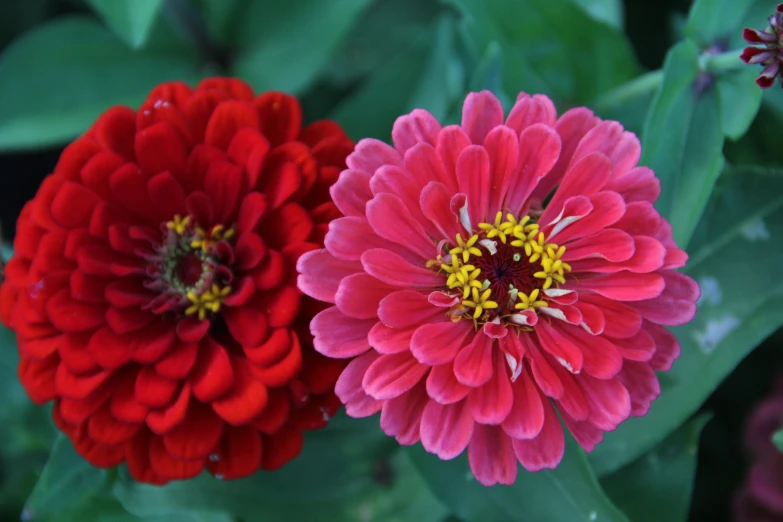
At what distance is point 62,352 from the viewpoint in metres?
0.51

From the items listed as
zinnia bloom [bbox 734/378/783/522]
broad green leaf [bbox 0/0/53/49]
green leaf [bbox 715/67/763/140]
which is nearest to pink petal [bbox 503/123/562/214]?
green leaf [bbox 715/67/763/140]

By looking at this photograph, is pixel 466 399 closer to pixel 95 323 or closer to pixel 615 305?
pixel 615 305

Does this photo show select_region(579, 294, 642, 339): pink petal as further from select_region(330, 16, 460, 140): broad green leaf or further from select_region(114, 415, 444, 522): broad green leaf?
select_region(330, 16, 460, 140): broad green leaf

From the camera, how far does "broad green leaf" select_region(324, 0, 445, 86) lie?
1.02 meters

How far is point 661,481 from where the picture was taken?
27.1 inches

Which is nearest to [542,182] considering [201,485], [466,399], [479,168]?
[479,168]

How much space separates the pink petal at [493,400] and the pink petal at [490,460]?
4 centimetres

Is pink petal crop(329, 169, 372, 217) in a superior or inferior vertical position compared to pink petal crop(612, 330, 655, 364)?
superior

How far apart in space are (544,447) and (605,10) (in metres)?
0.61

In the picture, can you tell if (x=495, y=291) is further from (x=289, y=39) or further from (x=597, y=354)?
(x=289, y=39)

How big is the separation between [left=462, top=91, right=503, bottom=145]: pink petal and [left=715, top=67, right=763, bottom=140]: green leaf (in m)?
0.24

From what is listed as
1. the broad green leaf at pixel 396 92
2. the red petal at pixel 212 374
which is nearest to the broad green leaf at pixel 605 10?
the broad green leaf at pixel 396 92

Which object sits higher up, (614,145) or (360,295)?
(614,145)

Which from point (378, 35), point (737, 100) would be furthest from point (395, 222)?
point (378, 35)
